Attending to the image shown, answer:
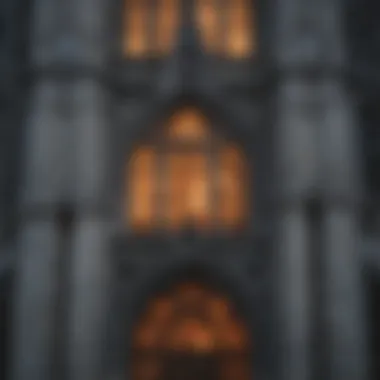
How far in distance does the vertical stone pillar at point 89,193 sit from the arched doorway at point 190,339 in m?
1.22

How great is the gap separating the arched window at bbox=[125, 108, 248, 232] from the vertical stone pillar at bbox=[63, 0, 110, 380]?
921mm

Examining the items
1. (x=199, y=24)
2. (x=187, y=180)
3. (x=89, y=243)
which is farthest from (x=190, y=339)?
(x=199, y=24)

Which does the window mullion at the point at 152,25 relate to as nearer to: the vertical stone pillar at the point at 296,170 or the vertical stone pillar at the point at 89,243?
the vertical stone pillar at the point at 89,243

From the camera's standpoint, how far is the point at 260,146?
86.6 ft

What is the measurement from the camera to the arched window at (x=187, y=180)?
2612 centimetres

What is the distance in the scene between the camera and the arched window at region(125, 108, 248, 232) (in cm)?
2612

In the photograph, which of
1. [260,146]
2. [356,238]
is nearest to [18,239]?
[260,146]

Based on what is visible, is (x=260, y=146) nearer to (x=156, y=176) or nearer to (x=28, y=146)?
(x=156, y=176)

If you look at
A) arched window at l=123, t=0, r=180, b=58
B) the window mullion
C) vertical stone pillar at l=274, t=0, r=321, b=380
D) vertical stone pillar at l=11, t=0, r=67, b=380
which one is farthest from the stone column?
vertical stone pillar at l=11, t=0, r=67, b=380

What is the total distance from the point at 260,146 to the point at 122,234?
3811 mm

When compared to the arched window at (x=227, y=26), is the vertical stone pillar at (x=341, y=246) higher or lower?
lower

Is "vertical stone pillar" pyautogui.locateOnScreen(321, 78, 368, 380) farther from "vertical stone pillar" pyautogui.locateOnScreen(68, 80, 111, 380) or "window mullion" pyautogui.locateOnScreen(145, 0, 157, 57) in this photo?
"vertical stone pillar" pyautogui.locateOnScreen(68, 80, 111, 380)

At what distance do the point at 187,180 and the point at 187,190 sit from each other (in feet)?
0.80

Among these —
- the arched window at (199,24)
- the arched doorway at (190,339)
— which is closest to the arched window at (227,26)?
the arched window at (199,24)
